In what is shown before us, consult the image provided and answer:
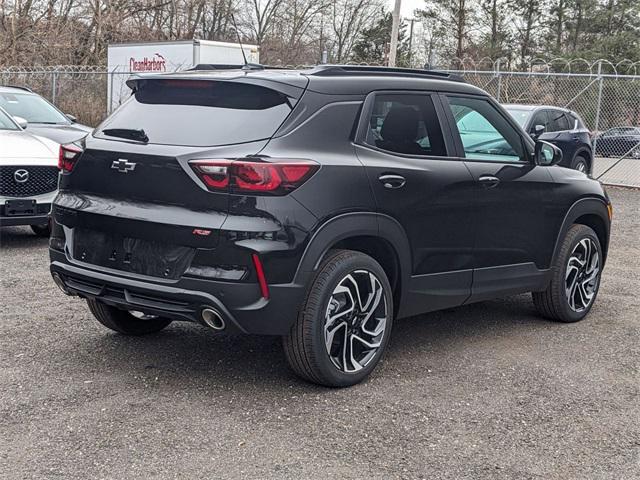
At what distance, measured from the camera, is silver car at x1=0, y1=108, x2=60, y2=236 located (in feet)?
27.2

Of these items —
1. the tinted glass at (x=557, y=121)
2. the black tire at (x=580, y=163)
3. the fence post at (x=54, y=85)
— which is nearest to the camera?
the tinted glass at (x=557, y=121)

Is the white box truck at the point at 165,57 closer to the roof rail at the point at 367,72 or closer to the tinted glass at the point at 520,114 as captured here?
the tinted glass at the point at 520,114

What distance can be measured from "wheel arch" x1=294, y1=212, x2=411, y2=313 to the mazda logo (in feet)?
16.4

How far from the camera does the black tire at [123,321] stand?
206 inches

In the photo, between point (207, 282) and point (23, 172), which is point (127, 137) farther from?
point (23, 172)

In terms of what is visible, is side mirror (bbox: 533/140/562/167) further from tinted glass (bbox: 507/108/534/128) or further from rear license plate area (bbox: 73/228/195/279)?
tinted glass (bbox: 507/108/534/128)

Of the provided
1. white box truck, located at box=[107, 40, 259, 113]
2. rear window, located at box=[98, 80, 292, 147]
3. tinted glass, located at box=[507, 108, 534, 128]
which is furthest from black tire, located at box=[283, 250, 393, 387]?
white box truck, located at box=[107, 40, 259, 113]

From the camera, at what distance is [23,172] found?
8422 mm

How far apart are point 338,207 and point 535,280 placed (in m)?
2.10

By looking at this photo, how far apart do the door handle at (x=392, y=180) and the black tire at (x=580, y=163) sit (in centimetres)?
1172

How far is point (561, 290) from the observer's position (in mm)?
6020

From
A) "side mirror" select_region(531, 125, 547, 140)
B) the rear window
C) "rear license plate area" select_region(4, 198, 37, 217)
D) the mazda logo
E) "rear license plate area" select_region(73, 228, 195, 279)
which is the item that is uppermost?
the rear window

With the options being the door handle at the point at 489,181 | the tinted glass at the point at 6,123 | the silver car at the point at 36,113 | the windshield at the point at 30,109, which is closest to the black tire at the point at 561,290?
Result: the door handle at the point at 489,181

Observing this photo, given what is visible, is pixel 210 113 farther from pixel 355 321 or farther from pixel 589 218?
pixel 589 218
